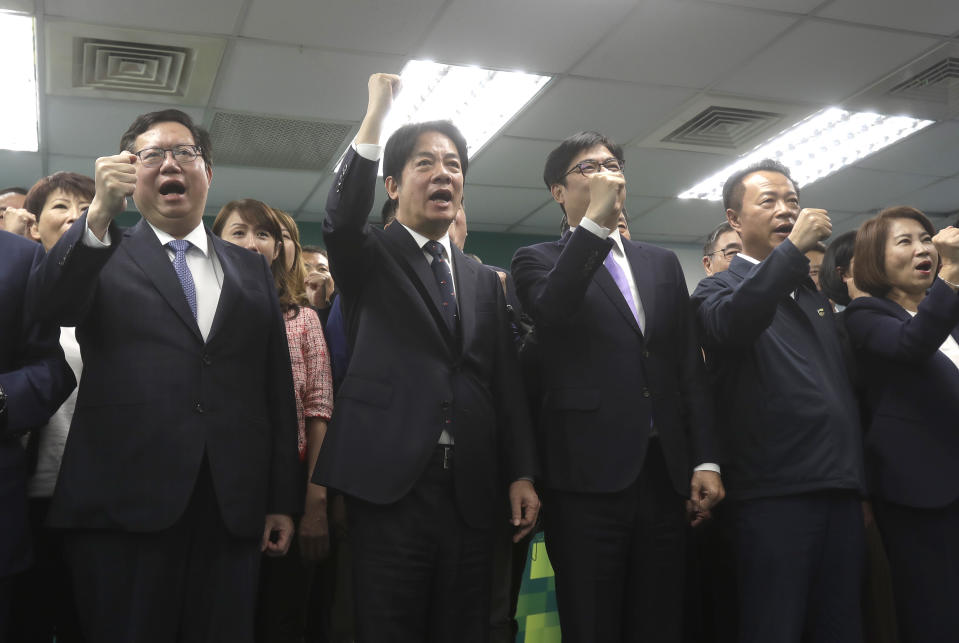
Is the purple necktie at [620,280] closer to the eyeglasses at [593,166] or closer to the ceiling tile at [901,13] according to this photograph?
the eyeglasses at [593,166]

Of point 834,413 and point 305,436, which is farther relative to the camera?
point 305,436

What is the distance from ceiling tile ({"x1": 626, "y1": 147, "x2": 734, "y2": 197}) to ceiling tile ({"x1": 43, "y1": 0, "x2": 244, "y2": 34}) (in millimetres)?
2589

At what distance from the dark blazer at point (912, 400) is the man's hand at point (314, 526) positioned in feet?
4.47

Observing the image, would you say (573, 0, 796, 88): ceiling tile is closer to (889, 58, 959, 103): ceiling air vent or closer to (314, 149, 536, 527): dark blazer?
(889, 58, 959, 103): ceiling air vent

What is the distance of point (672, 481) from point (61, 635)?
1.34 m

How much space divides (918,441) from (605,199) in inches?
42.0

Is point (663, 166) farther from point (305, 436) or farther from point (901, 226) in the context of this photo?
point (305, 436)

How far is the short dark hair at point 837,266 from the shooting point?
3.01 metres

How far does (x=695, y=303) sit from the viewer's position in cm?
224

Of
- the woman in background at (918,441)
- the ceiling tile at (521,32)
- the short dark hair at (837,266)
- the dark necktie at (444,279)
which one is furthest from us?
the ceiling tile at (521,32)

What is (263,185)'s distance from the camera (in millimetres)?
5816

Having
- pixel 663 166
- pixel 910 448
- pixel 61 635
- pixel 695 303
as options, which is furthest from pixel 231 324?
pixel 663 166

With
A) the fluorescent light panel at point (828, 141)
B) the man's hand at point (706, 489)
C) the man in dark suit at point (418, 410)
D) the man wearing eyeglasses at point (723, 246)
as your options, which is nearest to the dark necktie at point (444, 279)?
the man in dark suit at point (418, 410)

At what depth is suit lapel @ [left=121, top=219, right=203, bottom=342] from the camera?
164cm
